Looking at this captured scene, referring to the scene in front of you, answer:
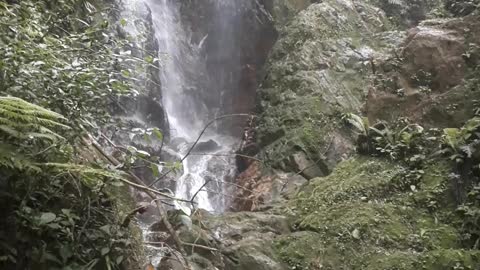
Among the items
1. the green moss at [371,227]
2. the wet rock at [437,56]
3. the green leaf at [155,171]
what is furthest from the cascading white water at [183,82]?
the green leaf at [155,171]

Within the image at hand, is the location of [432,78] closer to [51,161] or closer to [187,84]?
[51,161]

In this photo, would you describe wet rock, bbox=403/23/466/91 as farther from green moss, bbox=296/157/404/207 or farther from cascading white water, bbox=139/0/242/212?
cascading white water, bbox=139/0/242/212

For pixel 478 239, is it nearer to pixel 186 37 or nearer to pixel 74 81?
pixel 74 81

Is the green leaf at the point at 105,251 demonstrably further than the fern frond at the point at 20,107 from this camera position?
Yes

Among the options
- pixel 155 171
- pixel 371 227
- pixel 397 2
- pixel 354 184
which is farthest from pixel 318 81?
pixel 155 171

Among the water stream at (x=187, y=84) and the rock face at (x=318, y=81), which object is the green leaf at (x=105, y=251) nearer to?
the rock face at (x=318, y=81)

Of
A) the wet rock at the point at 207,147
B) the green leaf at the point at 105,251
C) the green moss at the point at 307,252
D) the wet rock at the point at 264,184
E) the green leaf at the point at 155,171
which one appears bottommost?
the wet rock at the point at 207,147

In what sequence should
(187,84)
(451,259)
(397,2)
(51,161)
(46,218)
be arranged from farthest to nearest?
1. (187,84)
2. (397,2)
3. (451,259)
4. (51,161)
5. (46,218)

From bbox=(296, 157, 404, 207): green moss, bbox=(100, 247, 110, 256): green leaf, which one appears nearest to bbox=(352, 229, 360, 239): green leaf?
bbox=(296, 157, 404, 207): green moss

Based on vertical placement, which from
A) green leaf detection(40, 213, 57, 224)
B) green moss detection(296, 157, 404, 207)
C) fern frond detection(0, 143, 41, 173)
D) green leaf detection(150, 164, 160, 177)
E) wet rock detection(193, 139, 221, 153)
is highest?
fern frond detection(0, 143, 41, 173)

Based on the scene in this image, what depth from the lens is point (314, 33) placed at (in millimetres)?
11453

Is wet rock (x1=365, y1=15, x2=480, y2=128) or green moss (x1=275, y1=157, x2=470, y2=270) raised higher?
wet rock (x1=365, y1=15, x2=480, y2=128)

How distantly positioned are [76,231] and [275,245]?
100 inches

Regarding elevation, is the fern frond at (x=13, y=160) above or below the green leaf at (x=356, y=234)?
above
